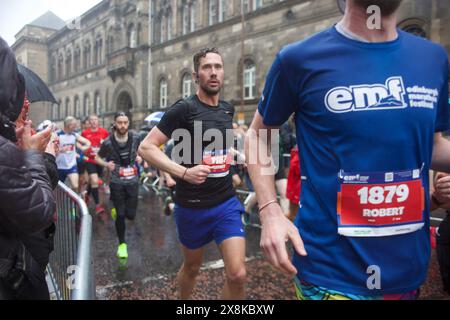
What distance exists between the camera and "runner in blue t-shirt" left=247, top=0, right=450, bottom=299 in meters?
1.41

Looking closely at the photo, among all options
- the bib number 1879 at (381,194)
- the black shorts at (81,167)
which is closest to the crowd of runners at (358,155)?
Answer: the bib number 1879 at (381,194)

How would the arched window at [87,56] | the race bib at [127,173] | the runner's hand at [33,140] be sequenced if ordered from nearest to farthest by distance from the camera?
1. the runner's hand at [33,140]
2. the race bib at [127,173]
3. the arched window at [87,56]

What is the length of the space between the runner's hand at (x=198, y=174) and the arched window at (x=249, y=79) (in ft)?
60.2

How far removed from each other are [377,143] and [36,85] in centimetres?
283

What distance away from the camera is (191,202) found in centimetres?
323

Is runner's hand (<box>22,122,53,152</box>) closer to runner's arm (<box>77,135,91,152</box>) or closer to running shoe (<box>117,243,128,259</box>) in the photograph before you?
running shoe (<box>117,243,128,259</box>)

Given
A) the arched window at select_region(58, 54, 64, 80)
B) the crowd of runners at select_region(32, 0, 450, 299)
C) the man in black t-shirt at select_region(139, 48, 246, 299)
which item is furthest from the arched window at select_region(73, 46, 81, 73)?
the crowd of runners at select_region(32, 0, 450, 299)

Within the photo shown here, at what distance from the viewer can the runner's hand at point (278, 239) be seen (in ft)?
4.57

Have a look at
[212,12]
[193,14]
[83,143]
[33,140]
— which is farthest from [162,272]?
[193,14]

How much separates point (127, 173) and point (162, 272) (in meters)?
1.64

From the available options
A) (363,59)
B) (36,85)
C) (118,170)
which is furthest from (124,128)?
(363,59)

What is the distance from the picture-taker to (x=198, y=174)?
2.97 m

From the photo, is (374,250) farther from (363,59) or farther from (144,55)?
(144,55)

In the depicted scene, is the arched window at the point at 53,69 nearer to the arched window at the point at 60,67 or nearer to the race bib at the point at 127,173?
the arched window at the point at 60,67
